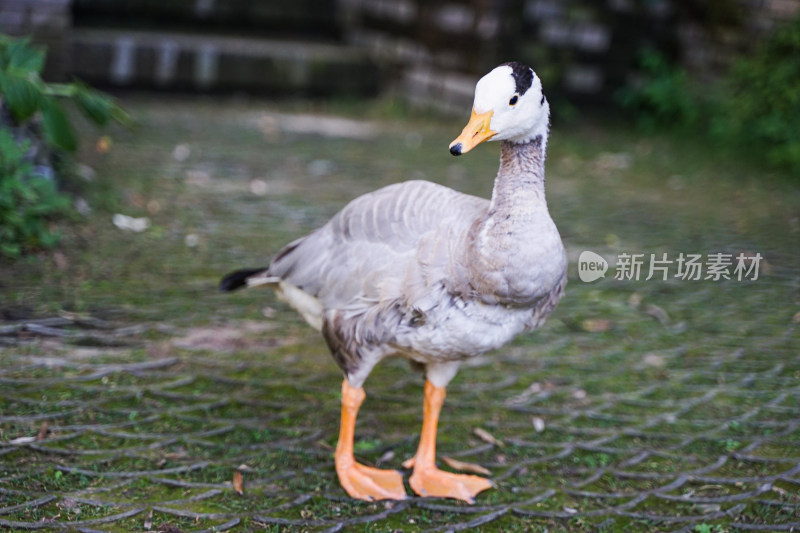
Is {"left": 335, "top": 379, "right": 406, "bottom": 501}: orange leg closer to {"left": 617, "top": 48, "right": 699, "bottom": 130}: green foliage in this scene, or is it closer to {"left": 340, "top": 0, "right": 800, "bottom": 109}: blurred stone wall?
{"left": 340, "top": 0, "right": 800, "bottom": 109}: blurred stone wall

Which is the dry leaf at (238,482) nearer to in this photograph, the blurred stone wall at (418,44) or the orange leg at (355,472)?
the orange leg at (355,472)

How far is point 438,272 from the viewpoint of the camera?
314cm

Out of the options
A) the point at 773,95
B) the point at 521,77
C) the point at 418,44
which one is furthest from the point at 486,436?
the point at 418,44

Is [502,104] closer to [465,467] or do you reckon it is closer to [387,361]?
[465,467]

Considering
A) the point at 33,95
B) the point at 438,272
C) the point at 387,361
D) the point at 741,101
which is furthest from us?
the point at 741,101

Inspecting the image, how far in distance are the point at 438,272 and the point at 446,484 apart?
37.2 inches

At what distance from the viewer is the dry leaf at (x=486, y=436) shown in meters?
3.87

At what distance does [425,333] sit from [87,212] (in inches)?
154

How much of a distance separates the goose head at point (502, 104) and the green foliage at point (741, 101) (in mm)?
6479

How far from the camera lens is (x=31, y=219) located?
208 inches

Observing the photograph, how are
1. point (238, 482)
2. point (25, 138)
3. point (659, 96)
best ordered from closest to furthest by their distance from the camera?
point (238, 482) → point (25, 138) → point (659, 96)

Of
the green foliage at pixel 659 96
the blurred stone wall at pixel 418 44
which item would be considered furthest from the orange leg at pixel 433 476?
the green foliage at pixel 659 96

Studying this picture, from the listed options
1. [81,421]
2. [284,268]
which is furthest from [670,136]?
[81,421]

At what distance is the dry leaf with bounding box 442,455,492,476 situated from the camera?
365cm
